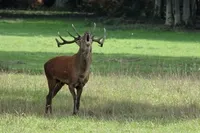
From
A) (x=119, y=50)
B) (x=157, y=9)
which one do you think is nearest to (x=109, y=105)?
(x=119, y=50)

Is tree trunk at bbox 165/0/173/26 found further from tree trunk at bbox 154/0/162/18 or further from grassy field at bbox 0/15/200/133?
grassy field at bbox 0/15/200/133

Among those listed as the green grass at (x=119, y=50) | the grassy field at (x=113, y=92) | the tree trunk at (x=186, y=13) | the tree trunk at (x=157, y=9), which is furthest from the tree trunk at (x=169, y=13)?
the grassy field at (x=113, y=92)

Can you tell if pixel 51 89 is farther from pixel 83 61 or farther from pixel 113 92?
pixel 113 92

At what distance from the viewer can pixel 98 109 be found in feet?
46.9

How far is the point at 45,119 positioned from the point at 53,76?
1.35m

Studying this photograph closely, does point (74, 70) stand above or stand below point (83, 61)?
below

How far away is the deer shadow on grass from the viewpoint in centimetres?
1311

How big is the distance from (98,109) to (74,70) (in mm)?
1334

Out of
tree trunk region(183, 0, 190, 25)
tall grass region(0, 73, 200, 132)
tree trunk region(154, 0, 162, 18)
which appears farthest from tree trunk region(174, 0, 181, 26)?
tall grass region(0, 73, 200, 132)

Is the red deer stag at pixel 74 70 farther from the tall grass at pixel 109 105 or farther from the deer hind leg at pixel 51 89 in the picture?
the tall grass at pixel 109 105

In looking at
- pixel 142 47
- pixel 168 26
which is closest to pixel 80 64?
pixel 142 47

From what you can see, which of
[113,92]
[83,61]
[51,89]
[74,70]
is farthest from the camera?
[113,92]

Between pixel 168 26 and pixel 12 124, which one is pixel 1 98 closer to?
pixel 12 124

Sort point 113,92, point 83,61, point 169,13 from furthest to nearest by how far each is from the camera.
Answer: point 169,13 → point 113,92 → point 83,61
